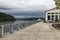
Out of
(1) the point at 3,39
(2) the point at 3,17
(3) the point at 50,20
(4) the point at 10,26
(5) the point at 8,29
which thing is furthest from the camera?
(2) the point at 3,17

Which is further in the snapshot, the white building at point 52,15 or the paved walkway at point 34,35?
the white building at point 52,15

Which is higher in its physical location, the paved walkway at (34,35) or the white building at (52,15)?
the paved walkway at (34,35)

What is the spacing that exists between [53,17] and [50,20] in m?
1.57

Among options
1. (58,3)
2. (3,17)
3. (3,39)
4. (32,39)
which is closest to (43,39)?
(32,39)

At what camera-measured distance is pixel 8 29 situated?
61.8 ft

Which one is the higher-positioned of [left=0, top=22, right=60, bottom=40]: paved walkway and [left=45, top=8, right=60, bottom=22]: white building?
[left=0, top=22, right=60, bottom=40]: paved walkway

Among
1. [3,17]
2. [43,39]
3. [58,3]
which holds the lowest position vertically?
[3,17]

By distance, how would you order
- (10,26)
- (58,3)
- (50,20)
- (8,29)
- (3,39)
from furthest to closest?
(50,20)
(58,3)
(10,26)
(8,29)
(3,39)

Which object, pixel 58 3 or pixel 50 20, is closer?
pixel 58 3

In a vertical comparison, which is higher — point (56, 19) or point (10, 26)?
point (10, 26)

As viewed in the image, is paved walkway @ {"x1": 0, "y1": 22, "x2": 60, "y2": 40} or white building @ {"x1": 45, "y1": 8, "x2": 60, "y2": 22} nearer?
paved walkway @ {"x1": 0, "y1": 22, "x2": 60, "y2": 40}

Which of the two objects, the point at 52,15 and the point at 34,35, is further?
the point at 52,15

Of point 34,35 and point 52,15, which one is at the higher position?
point 34,35

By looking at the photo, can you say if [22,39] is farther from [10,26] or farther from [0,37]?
[10,26]
